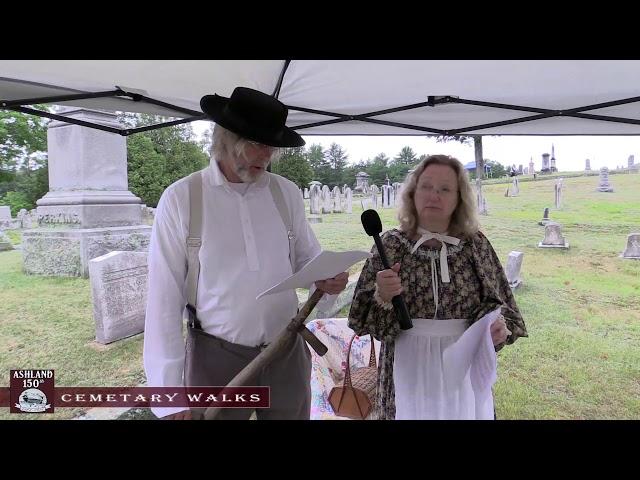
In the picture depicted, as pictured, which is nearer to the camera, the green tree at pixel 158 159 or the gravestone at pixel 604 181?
the green tree at pixel 158 159

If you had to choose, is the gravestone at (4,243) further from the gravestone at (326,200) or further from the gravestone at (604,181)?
the gravestone at (604,181)

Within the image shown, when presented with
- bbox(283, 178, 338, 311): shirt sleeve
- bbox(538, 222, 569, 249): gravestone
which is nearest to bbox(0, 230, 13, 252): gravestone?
bbox(283, 178, 338, 311): shirt sleeve

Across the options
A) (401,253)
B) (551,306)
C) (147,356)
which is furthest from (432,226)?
(551,306)

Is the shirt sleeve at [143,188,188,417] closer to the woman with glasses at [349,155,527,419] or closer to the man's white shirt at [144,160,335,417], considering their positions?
the man's white shirt at [144,160,335,417]

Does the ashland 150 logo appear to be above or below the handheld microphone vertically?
below

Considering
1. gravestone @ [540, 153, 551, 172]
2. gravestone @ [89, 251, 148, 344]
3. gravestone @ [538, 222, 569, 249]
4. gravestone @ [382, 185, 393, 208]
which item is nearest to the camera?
gravestone @ [89, 251, 148, 344]

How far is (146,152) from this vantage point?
6.80m

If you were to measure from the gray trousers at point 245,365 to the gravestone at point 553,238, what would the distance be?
23.6 ft

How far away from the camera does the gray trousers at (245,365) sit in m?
1.06

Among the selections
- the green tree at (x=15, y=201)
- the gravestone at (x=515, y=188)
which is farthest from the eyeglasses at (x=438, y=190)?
the gravestone at (x=515, y=188)

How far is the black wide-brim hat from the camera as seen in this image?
1023mm

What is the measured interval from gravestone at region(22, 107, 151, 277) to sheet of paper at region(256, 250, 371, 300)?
3867mm

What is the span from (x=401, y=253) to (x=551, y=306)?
5.27m

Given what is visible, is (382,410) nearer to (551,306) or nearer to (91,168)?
(91,168)
